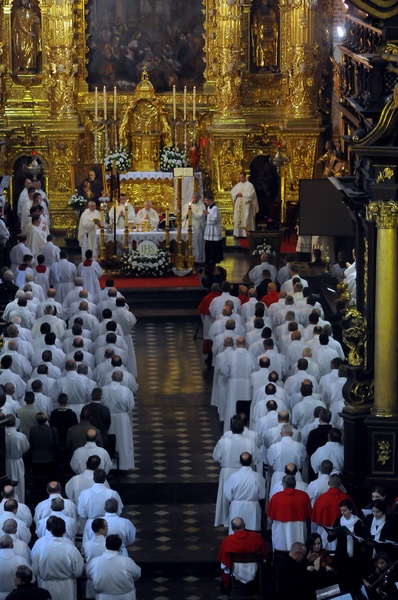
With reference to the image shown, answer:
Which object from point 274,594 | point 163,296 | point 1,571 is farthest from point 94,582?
point 163,296

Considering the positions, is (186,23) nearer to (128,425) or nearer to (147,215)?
(147,215)

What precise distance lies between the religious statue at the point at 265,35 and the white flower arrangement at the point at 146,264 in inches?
281

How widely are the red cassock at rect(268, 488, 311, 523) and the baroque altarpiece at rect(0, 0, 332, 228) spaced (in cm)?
1845

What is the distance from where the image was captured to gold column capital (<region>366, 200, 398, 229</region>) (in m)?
20.5

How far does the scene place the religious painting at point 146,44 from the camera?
38.5m

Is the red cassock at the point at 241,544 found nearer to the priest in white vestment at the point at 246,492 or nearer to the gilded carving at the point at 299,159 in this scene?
the priest in white vestment at the point at 246,492

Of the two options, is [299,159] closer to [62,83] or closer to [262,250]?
[62,83]

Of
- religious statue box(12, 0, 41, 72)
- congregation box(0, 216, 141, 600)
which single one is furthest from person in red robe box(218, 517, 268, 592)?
religious statue box(12, 0, 41, 72)

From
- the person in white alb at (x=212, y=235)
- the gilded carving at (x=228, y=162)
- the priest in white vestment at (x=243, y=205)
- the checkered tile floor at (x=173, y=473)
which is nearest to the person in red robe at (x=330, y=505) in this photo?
the checkered tile floor at (x=173, y=473)

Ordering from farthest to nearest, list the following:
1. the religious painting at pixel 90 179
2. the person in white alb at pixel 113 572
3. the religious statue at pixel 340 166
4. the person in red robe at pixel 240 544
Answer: the religious painting at pixel 90 179 < the religious statue at pixel 340 166 < the person in red robe at pixel 240 544 < the person in white alb at pixel 113 572

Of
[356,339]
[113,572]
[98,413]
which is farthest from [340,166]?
[113,572]

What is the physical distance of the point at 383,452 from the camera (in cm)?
2106

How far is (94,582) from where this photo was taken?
17734 millimetres

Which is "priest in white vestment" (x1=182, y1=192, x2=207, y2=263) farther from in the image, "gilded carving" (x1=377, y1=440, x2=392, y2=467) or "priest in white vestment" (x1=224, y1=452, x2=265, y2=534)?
"priest in white vestment" (x1=224, y1=452, x2=265, y2=534)
